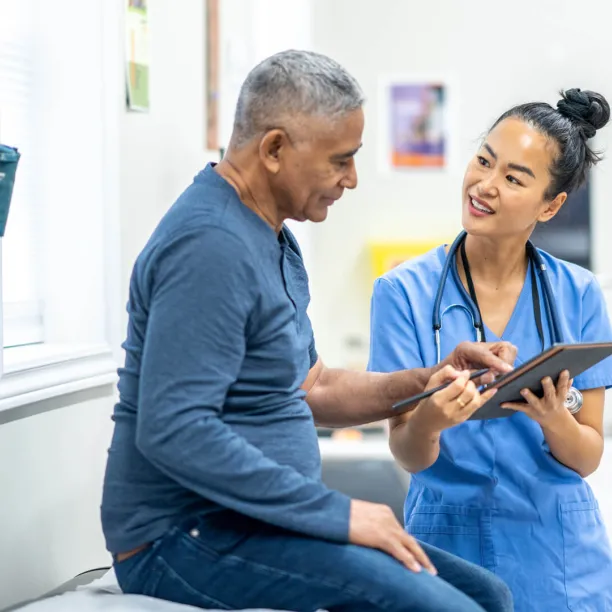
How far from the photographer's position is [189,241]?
3.91 ft

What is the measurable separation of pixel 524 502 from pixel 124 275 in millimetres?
1056

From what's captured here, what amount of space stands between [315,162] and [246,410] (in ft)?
1.10

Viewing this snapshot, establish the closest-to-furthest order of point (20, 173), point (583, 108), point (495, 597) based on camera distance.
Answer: point (495, 597) < point (583, 108) < point (20, 173)

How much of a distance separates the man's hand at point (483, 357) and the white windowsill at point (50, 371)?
2.43 ft

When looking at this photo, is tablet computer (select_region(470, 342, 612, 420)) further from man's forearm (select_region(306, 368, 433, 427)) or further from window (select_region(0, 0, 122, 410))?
window (select_region(0, 0, 122, 410))

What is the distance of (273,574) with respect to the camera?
1.23 meters

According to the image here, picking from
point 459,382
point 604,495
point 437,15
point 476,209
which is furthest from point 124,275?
point 437,15

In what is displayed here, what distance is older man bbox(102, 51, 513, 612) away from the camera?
1.16 m

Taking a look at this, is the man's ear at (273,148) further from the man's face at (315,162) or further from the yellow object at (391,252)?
the yellow object at (391,252)

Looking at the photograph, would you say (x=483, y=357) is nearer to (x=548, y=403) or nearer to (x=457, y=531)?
(x=548, y=403)

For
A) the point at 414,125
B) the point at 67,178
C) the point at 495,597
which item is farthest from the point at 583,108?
the point at 414,125

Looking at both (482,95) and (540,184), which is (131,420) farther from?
(482,95)

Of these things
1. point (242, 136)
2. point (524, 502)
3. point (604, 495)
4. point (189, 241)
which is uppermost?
point (242, 136)

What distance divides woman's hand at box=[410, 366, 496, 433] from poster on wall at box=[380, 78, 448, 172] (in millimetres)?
3617
